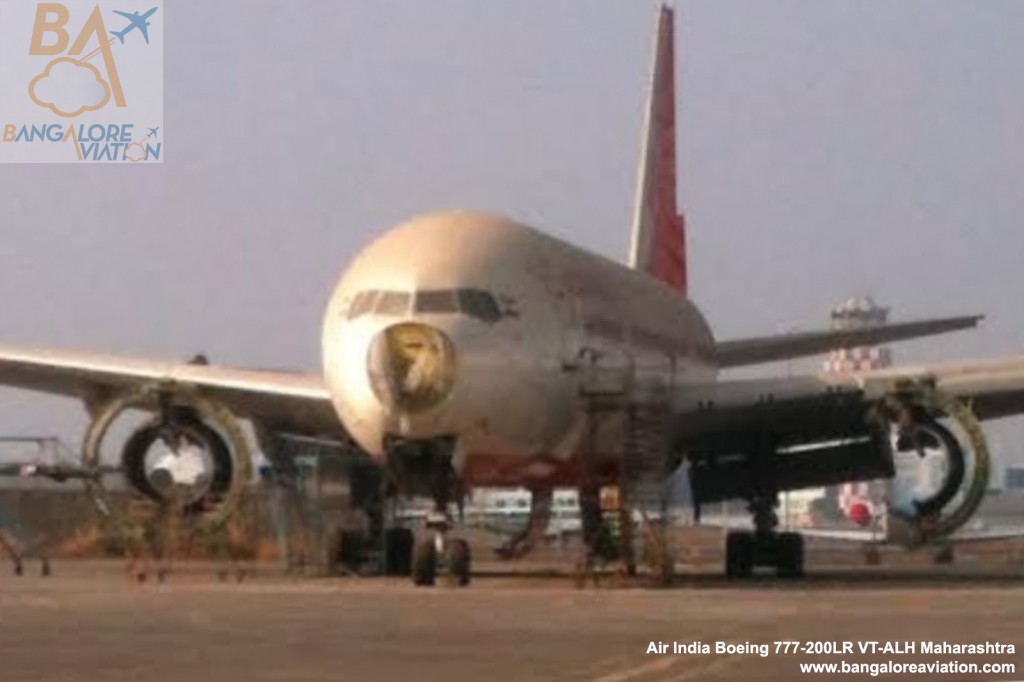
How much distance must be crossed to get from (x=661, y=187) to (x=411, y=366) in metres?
19.4

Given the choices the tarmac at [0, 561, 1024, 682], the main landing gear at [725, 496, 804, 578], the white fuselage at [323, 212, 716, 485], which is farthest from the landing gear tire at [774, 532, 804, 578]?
the tarmac at [0, 561, 1024, 682]

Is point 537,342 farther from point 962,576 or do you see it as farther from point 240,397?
point 962,576

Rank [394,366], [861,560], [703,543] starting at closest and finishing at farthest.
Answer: [394,366] < [861,560] < [703,543]

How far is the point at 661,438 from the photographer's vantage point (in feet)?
113

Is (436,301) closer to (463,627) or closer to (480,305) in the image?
(480,305)

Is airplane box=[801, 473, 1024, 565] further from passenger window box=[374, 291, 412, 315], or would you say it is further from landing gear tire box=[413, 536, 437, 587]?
passenger window box=[374, 291, 412, 315]

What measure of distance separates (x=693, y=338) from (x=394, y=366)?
38.5ft

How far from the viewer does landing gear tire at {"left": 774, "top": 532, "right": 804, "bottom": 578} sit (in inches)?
1452

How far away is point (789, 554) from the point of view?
121ft

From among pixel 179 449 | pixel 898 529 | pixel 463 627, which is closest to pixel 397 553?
pixel 179 449

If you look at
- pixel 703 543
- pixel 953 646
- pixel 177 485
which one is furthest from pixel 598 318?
pixel 703 543

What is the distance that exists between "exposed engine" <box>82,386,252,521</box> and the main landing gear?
7.51 metres

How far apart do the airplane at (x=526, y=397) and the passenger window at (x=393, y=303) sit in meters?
0.02

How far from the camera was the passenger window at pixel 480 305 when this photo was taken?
31188mm
